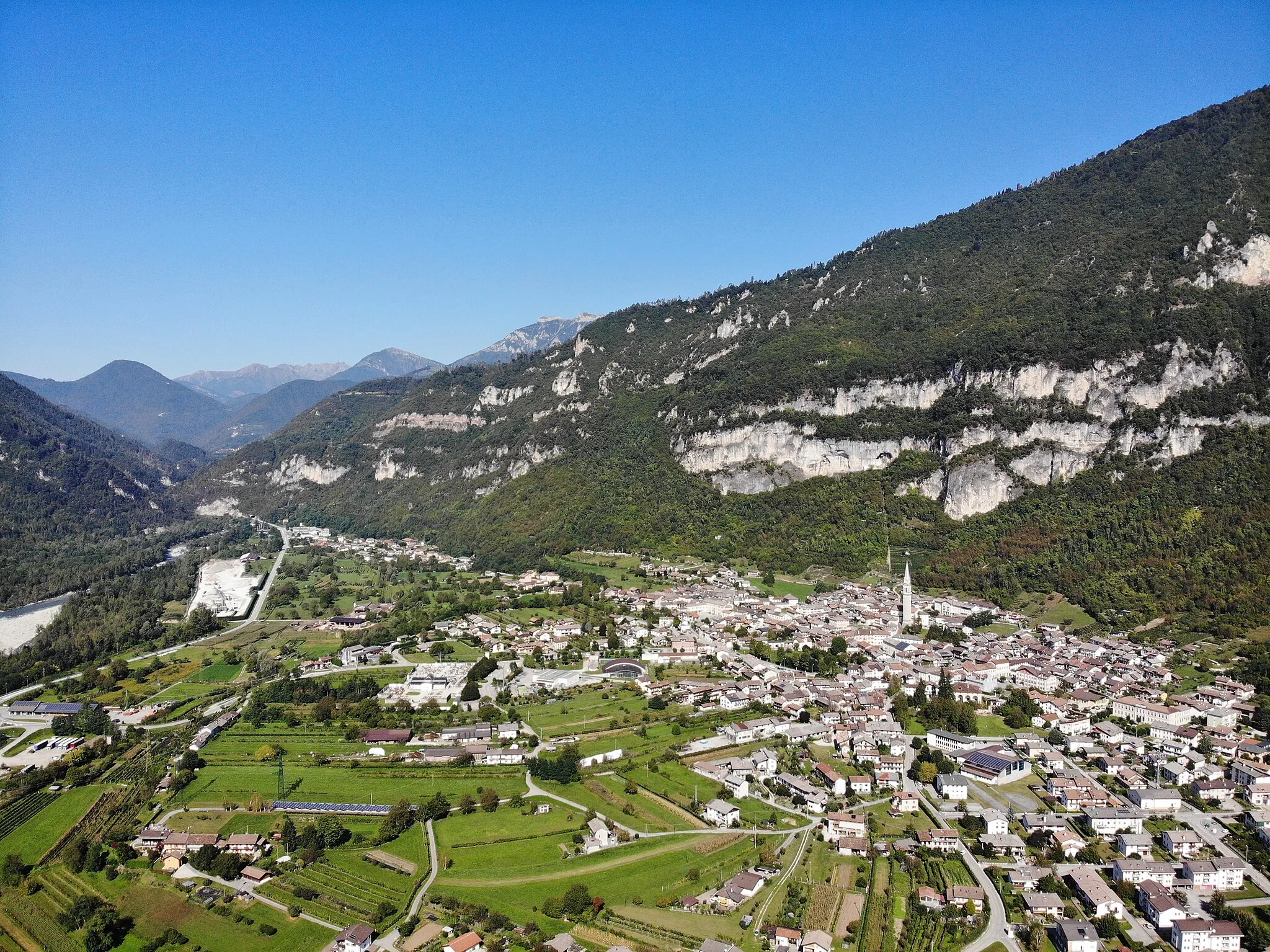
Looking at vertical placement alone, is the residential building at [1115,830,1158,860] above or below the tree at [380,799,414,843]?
below

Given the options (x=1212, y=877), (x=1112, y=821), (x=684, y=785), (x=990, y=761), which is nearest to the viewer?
(x=1212, y=877)

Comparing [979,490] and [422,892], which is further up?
[979,490]

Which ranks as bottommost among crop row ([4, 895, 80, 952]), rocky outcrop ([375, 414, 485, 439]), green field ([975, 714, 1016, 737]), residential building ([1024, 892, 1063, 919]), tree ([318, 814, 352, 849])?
green field ([975, 714, 1016, 737])

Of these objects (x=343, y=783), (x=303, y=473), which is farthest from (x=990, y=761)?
(x=303, y=473)

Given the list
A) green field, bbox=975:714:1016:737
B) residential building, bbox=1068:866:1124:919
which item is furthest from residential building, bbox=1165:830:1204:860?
green field, bbox=975:714:1016:737

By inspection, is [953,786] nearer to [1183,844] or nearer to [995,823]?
[995,823]

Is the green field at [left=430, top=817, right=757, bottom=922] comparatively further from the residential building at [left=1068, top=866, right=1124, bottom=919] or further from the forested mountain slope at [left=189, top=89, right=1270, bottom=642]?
the forested mountain slope at [left=189, top=89, right=1270, bottom=642]

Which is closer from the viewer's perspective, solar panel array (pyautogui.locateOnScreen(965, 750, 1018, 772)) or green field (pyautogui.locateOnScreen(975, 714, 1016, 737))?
solar panel array (pyautogui.locateOnScreen(965, 750, 1018, 772))
